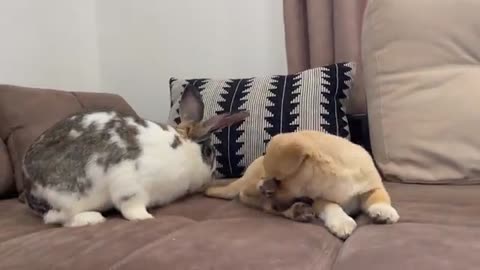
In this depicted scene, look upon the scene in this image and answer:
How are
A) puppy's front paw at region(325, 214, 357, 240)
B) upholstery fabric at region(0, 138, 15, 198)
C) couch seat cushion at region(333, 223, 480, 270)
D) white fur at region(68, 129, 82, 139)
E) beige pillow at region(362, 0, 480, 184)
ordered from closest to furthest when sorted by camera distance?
couch seat cushion at region(333, 223, 480, 270), puppy's front paw at region(325, 214, 357, 240), white fur at region(68, 129, 82, 139), beige pillow at region(362, 0, 480, 184), upholstery fabric at region(0, 138, 15, 198)

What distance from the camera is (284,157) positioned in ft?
3.60

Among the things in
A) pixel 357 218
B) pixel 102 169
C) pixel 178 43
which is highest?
pixel 178 43

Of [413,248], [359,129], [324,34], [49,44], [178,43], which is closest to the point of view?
[413,248]

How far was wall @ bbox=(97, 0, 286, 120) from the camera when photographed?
7.35ft

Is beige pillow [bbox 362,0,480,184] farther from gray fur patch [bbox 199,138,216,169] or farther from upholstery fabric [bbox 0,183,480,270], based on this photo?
gray fur patch [bbox 199,138,216,169]

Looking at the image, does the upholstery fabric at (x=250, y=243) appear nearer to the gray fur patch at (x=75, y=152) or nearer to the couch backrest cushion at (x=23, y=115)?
the gray fur patch at (x=75, y=152)

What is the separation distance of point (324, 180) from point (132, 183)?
407 millimetres

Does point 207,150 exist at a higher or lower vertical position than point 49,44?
lower

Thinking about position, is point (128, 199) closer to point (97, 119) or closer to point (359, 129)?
point (97, 119)

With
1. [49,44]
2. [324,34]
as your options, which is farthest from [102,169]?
[49,44]

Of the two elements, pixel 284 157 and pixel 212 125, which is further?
pixel 212 125

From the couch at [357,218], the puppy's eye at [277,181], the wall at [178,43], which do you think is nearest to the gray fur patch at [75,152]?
the couch at [357,218]

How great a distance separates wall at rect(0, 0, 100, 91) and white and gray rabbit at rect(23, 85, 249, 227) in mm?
932

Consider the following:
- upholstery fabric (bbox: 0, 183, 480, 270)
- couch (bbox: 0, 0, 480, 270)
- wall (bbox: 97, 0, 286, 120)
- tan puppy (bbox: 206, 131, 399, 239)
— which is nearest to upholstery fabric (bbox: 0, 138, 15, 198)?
couch (bbox: 0, 0, 480, 270)
